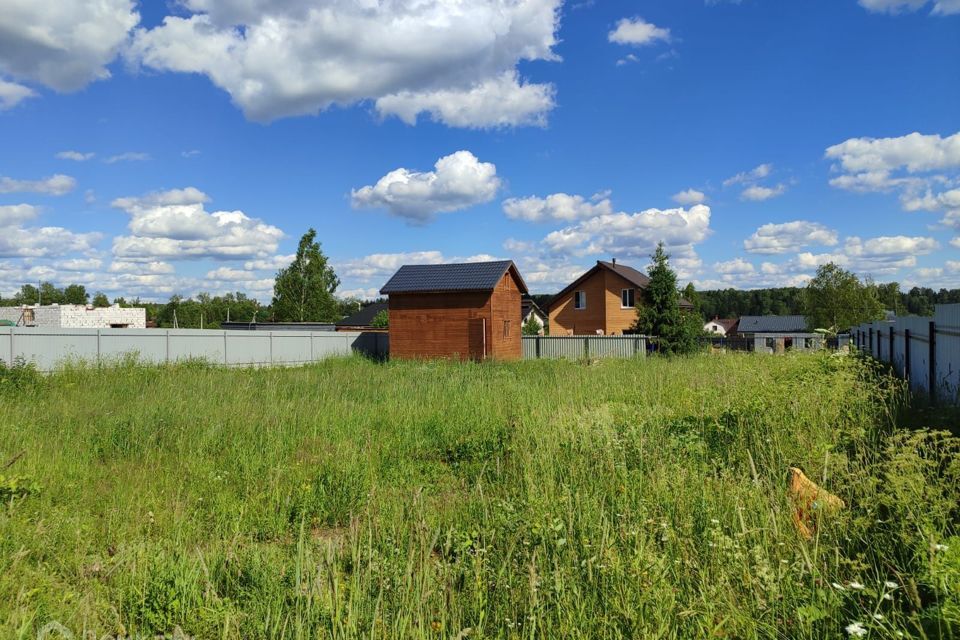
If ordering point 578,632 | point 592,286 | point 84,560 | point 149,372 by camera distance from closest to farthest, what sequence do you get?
point 578,632 → point 84,560 → point 149,372 → point 592,286

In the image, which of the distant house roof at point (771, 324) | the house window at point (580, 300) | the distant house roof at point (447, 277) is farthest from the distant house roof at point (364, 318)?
the distant house roof at point (771, 324)

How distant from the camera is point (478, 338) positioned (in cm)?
2598

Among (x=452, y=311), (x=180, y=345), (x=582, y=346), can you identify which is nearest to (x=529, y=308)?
(x=582, y=346)

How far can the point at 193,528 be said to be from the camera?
4.49 metres

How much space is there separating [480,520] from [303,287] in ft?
149

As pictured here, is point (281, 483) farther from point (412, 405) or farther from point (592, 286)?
point (592, 286)

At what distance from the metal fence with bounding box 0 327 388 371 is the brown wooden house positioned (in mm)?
18654

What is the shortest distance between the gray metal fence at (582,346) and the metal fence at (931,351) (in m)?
15.4

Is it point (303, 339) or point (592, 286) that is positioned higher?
point (592, 286)

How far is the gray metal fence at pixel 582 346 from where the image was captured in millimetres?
28953


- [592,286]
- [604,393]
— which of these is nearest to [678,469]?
[604,393]

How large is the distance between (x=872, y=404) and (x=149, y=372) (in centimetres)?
1661

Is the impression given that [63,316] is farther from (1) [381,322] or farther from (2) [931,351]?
(2) [931,351]

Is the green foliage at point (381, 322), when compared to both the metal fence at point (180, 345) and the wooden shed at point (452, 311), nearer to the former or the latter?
the metal fence at point (180, 345)
